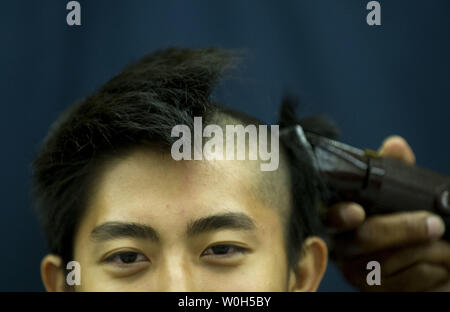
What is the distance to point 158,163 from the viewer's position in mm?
Answer: 814

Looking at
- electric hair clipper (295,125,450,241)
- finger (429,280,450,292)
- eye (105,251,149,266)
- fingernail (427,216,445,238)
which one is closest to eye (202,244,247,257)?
eye (105,251,149,266)

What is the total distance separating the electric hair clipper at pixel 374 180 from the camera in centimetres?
92

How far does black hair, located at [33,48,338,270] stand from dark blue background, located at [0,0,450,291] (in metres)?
0.22

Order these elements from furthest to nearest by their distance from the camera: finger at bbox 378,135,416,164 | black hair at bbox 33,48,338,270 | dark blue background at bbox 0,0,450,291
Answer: dark blue background at bbox 0,0,450,291
finger at bbox 378,135,416,164
black hair at bbox 33,48,338,270

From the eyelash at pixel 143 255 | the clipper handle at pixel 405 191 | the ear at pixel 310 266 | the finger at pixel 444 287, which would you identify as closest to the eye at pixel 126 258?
the eyelash at pixel 143 255

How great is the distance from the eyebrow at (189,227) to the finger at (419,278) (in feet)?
1.47

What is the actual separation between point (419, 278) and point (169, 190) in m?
0.63

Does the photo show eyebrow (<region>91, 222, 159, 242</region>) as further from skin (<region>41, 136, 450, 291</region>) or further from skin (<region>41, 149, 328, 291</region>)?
skin (<region>41, 136, 450, 291</region>)

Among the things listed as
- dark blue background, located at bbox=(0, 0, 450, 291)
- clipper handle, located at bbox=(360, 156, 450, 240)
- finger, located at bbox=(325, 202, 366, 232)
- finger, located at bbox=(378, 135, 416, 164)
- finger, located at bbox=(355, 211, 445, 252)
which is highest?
dark blue background, located at bbox=(0, 0, 450, 291)

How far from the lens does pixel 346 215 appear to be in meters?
0.95

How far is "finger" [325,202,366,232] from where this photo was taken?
943 millimetres

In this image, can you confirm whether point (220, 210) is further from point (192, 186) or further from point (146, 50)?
point (146, 50)
